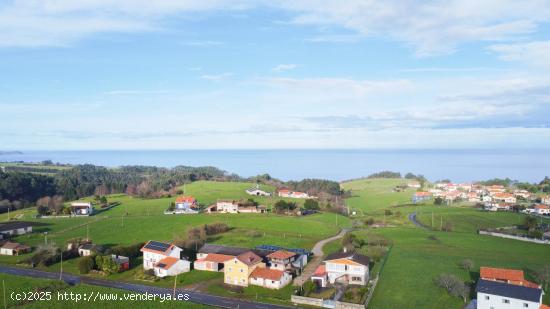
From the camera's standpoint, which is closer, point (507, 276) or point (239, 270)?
point (507, 276)

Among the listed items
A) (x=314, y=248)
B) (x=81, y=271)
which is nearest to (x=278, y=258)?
(x=314, y=248)

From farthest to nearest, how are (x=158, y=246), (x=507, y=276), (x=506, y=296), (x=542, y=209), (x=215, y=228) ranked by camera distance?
(x=542, y=209) < (x=215, y=228) < (x=158, y=246) < (x=507, y=276) < (x=506, y=296)

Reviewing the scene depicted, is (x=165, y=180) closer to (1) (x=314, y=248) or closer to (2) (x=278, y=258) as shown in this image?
(1) (x=314, y=248)

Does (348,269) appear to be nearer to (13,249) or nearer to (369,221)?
(369,221)

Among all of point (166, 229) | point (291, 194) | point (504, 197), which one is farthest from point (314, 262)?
point (504, 197)

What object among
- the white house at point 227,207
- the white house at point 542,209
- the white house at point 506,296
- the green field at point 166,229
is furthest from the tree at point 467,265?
the white house at point 542,209

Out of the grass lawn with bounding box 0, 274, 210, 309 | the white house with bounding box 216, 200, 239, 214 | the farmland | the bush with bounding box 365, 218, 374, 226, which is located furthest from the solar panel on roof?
the bush with bounding box 365, 218, 374, 226
